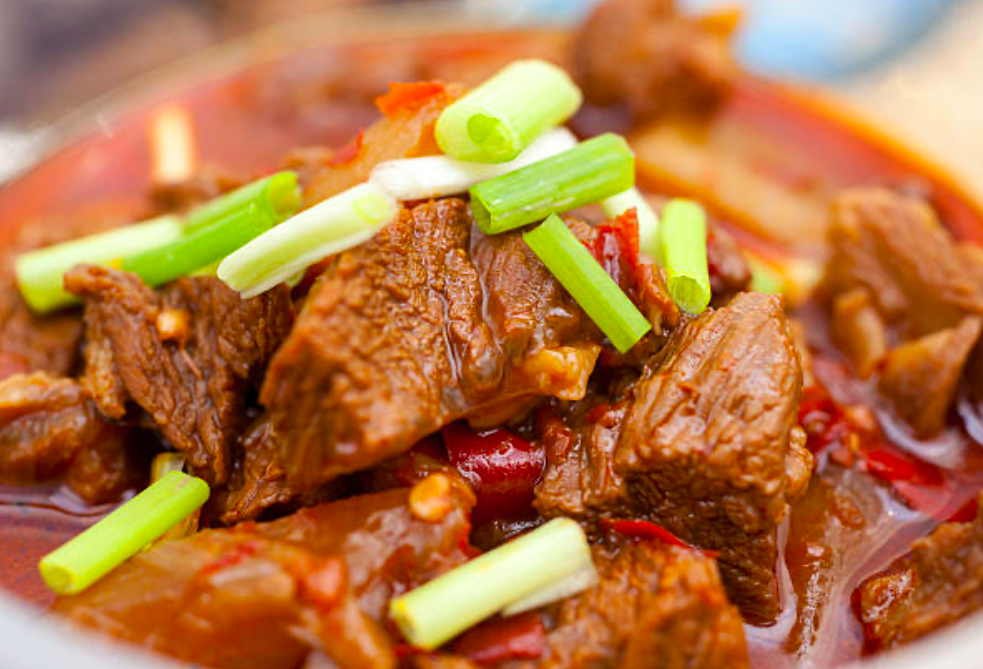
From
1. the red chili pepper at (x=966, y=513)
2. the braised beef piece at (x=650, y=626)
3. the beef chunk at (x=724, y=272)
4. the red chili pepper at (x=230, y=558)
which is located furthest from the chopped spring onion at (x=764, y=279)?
the red chili pepper at (x=230, y=558)

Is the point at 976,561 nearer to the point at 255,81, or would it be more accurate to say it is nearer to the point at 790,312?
the point at 790,312

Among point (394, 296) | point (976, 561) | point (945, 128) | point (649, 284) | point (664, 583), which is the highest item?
point (394, 296)

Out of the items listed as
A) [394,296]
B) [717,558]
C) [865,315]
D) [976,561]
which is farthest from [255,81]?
[976,561]

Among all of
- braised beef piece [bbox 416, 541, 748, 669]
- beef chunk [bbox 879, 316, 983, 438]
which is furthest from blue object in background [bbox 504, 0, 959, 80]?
braised beef piece [bbox 416, 541, 748, 669]

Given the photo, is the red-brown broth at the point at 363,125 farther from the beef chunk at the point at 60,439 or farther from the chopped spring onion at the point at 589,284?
the chopped spring onion at the point at 589,284

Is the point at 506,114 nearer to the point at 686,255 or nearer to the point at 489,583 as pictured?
the point at 686,255

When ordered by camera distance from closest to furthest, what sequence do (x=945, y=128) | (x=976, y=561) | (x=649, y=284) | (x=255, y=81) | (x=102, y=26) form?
(x=976, y=561), (x=649, y=284), (x=255, y=81), (x=945, y=128), (x=102, y=26)
